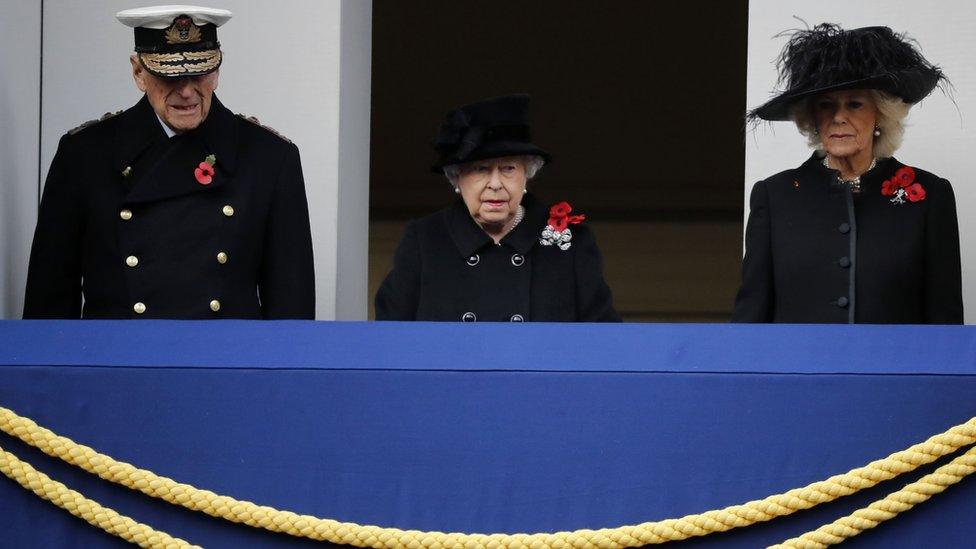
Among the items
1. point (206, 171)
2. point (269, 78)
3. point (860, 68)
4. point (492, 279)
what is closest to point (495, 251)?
point (492, 279)

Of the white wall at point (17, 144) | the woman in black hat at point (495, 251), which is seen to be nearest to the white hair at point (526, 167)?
the woman in black hat at point (495, 251)

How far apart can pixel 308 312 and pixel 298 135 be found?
39.9 inches

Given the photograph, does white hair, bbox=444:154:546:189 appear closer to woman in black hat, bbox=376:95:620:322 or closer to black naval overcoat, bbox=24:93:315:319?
woman in black hat, bbox=376:95:620:322

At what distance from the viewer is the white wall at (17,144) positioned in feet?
13.9

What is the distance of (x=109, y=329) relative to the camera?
118 inches

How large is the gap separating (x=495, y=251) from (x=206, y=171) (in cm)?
67

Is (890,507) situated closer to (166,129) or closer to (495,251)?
(495,251)

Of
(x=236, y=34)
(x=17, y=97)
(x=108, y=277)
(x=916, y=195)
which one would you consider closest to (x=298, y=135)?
(x=236, y=34)

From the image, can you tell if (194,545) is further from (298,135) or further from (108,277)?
(298,135)

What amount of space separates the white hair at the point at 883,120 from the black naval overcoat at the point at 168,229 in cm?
114

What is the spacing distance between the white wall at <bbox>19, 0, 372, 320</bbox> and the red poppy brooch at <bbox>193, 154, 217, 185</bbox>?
0.90 m

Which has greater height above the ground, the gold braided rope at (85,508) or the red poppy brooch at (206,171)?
the red poppy brooch at (206,171)

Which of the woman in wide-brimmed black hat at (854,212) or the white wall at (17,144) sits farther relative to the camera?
the white wall at (17,144)

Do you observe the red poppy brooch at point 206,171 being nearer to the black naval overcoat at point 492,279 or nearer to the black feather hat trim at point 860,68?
the black naval overcoat at point 492,279
